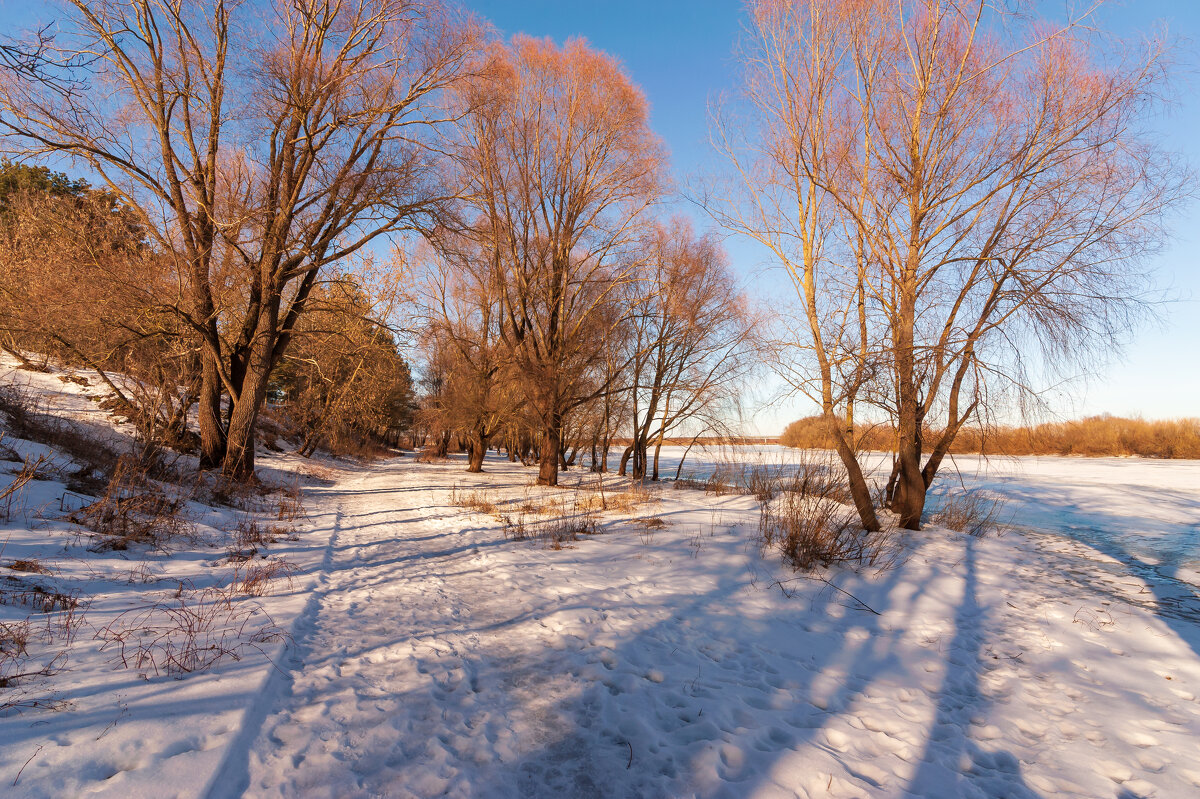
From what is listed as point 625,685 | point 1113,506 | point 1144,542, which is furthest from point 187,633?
point 1113,506

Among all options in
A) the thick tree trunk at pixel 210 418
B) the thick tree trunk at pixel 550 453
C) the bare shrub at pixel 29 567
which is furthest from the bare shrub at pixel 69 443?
the thick tree trunk at pixel 550 453

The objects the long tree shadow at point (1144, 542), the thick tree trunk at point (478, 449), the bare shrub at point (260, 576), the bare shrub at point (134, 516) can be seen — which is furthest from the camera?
the thick tree trunk at point (478, 449)

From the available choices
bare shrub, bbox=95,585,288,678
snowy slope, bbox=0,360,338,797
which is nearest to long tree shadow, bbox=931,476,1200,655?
snowy slope, bbox=0,360,338,797

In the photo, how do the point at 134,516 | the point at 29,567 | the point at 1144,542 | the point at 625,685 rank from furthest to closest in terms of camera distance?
the point at 1144,542 < the point at 134,516 < the point at 29,567 < the point at 625,685

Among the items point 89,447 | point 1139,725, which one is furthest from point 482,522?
point 1139,725

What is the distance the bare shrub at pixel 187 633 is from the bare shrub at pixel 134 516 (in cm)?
178

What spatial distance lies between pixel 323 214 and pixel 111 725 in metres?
10.8

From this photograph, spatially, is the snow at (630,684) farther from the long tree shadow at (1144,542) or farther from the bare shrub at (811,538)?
the bare shrub at (811,538)

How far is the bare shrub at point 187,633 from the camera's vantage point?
3.15 metres

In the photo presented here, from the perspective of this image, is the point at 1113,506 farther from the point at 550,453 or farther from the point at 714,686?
the point at 714,686

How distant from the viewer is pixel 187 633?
3572mm

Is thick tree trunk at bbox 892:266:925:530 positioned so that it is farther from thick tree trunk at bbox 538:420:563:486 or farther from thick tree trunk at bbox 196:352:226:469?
thick tree trunk at bbox 196:352:226:469

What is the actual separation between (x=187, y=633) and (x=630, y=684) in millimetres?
3156

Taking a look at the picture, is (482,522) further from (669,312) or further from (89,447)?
(669,312)
